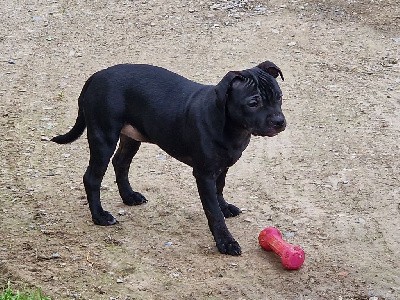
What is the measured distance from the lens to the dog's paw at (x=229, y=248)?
219 inches

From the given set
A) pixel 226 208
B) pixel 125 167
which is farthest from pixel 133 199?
pixel 226 208

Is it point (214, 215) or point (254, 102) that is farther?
point (214, 215)

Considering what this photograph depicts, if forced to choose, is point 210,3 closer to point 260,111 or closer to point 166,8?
point 166,8

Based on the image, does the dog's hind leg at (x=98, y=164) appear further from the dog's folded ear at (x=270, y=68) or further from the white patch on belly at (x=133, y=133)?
the dog's folded ear at (x=270, y=68)

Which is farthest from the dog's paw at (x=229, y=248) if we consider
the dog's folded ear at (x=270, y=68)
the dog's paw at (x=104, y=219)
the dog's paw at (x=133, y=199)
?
the dog's folded ear at (x=270, y=68)

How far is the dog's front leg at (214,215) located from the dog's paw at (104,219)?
34.7 inches

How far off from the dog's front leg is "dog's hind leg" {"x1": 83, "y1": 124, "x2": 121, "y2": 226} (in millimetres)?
717

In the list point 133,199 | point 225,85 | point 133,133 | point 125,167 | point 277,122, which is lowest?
point 133,199

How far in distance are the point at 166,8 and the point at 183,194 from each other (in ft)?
19.5

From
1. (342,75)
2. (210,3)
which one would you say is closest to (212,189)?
(342,75)

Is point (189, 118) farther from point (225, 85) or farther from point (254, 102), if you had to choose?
point (254, 102)

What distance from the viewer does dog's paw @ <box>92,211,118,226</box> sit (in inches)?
238

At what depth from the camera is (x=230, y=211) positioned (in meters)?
6.22

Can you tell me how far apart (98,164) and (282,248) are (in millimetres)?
1534
